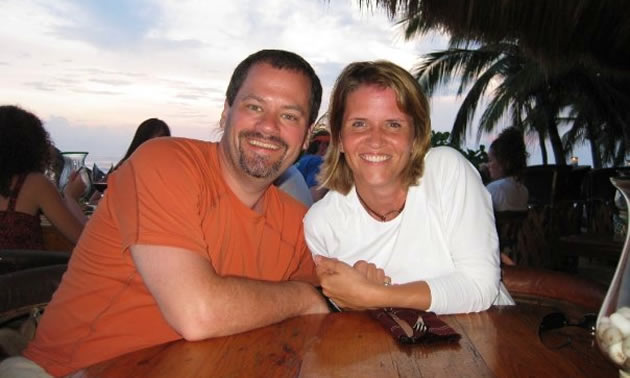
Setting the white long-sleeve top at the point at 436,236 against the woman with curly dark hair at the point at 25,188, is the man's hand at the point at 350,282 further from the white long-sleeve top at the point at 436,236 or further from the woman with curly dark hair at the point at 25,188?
the woman with curly dark hair at the point at 25,188

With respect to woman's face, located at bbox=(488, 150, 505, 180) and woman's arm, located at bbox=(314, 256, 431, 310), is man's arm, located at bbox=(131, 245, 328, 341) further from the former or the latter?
woman's face, located at bbox=(488, 150, 505, 180)

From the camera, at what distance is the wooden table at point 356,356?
1152 millimetres

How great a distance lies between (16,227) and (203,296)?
2.41 metres

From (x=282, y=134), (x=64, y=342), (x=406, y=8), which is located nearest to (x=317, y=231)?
(x=282, y=134)

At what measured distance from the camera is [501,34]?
19.3 feet

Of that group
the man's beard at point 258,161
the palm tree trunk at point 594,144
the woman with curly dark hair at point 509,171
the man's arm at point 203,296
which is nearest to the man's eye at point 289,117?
the man's beard at point 258,161

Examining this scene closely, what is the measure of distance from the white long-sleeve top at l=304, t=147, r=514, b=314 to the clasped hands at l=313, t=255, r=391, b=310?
0.54 feet

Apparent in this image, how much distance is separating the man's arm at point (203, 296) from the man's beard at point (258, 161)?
0.48 m

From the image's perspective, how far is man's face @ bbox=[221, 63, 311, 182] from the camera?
2.01 m

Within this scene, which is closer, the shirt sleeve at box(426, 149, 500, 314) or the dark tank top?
the shirt sleeve at box(426, 149, 500, 314)

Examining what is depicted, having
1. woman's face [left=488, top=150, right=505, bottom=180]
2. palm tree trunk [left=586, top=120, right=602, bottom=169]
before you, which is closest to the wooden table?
woman's face [left=488, top=150, right=505, bottom=180]

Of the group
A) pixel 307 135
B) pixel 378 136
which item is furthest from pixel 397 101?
pixel 307 135

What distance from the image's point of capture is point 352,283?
5.50 ft

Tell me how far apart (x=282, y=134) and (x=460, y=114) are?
19669 millimetres
